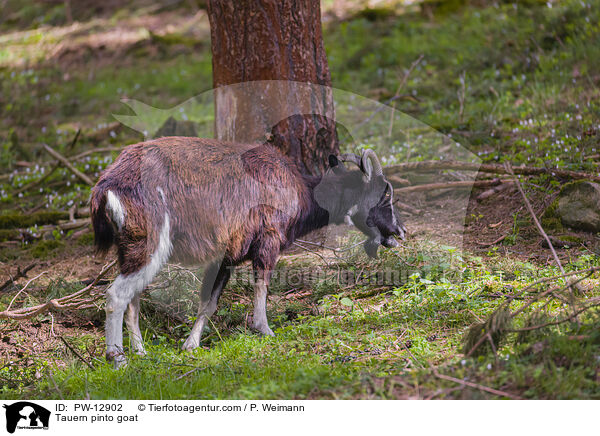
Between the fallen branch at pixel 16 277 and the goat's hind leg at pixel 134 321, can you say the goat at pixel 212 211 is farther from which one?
the fallen branch at pixel 16 277

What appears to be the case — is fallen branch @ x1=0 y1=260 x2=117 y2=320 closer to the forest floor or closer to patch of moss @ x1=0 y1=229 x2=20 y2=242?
the forest floor

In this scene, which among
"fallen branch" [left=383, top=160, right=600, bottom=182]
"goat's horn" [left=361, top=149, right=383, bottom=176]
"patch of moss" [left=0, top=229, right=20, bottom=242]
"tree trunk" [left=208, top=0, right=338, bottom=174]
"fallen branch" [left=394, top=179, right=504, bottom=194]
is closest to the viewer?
Answer: "goat's horn" [left=361, top=149, right=383, bottom=176]

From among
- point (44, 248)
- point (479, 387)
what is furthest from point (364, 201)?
point (44, 248)

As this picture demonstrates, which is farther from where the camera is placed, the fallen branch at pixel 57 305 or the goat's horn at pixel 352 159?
the goat's horn at pixel 352 159

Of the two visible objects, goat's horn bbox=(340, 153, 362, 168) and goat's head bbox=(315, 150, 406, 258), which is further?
goat's head bbox=(315, 150, 406, 258)

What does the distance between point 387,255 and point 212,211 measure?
218 centimetres

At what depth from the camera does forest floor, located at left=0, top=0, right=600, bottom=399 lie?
438 centimetres

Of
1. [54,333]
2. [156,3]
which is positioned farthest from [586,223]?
[156,3]

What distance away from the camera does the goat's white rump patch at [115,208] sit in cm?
515

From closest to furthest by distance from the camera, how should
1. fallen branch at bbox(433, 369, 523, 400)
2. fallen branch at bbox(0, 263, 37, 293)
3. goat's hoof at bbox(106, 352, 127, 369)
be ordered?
1. fallen branch at bbox(433, 369, 523, 400)
2. goat's hoof at bbox(106, 352, 127, 369)
3. fallen branch at bbox(0, 263, 37, 293)

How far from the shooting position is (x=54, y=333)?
234 inches

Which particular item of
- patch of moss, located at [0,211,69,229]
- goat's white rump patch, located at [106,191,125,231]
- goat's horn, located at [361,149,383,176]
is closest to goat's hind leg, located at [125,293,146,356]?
goat's white rump patch, located at [106,191,125,231]
